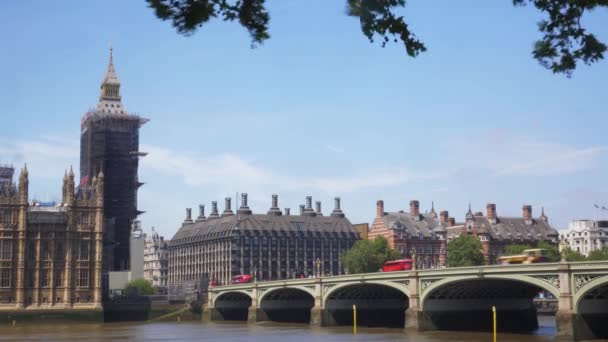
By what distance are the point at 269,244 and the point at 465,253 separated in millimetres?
46441

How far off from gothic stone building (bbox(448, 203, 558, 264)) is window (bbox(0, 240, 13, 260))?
85984mm

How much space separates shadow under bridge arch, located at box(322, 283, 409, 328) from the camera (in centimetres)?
10325

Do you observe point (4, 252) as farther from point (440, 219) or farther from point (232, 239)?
point (440, 219)

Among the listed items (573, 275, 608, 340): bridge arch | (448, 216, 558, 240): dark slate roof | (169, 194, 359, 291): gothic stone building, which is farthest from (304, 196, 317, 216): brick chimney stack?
(573, 275, 608, 340): bridge arch

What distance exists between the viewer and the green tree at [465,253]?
483 ft

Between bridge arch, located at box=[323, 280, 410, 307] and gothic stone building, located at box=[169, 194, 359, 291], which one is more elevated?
gothic stone building, located at box=[169, 194, 359, 291]

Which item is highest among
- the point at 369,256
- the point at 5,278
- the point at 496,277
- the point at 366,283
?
the point at 369,256

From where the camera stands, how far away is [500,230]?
17588 cm

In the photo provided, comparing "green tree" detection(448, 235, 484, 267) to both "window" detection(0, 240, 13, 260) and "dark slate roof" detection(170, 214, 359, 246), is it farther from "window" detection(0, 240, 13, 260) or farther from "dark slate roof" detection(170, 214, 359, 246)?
"window" detection(0, 240, 13, 260)

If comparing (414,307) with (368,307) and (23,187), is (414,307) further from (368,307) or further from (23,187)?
(23,187)

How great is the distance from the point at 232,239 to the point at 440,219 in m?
45.6

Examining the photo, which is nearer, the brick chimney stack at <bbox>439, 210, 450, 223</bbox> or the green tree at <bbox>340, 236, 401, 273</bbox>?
the green tree at <bbox>340, 236, 401, 273</bbox>

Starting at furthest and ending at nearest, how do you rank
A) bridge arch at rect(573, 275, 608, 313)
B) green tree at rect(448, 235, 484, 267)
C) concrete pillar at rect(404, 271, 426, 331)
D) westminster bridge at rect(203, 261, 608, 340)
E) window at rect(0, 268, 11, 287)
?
green tree at rect(448, 235, 484, 267) → window at rect(0, 268, 11, 287) → concrete pillar at rect(404, 271, 426, 331) → westminster bridge at rect(203, 261, 608, 340) → bridge arch at rect(573, 275, 608, 313)

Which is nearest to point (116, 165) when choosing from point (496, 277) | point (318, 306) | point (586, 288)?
point (318, 306)
